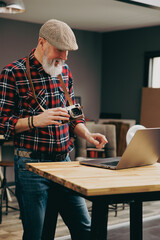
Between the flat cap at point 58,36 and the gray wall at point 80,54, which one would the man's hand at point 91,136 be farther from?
the gray wall at point 80,54

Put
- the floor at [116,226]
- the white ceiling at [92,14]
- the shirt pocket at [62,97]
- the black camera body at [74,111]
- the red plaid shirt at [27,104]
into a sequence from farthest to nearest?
1. the white ceiling at [92,14]
2. the floor at [116,226]
3. the shirt pocket at [62,97]
4. the red plaid shirt at [27,104]
5. the black camera body at [74,111]

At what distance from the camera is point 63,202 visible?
75.4 inches

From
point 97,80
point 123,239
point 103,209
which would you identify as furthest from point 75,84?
point 103,209

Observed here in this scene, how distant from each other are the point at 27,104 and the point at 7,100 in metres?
0.10

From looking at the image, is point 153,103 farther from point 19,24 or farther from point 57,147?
point 57,147

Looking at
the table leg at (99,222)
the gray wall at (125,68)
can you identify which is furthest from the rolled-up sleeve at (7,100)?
the gray wall at (125,68)

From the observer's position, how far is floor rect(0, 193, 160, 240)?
3439mm

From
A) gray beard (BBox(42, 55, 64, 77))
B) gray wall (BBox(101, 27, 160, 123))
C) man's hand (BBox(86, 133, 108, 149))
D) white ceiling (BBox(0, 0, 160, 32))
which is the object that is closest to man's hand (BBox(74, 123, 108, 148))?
man's hand (BBox(86, 133, 108, 149))

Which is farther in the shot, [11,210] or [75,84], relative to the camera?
[75,84]

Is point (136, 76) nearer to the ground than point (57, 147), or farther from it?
farther from it

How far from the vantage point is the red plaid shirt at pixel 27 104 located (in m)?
1.87

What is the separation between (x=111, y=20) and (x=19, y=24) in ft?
4.59

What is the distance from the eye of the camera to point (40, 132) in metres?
1.89

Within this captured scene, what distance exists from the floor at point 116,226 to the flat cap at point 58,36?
186cm
